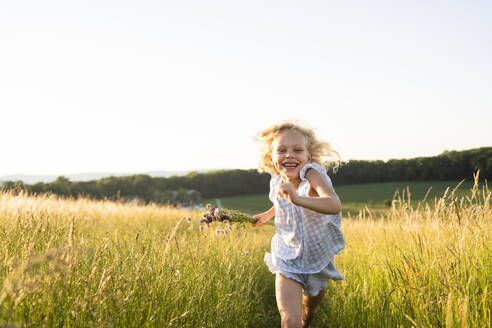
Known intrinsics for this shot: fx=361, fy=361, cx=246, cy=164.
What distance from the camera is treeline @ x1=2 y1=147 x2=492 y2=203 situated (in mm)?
30703

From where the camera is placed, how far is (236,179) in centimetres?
4550

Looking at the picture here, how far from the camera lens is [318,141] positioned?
3811 millimetres

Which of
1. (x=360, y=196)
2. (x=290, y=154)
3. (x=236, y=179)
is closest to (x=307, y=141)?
(x=290, y=154)

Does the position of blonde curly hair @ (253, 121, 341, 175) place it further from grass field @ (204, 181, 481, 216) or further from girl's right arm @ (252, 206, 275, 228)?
grass field @ (204, 181, 481, 216)

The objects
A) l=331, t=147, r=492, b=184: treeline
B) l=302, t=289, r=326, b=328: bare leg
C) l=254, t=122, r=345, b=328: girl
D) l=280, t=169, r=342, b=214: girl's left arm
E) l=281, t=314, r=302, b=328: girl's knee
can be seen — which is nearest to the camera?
l=280, t=169, r=342, b=214: girl's left arm

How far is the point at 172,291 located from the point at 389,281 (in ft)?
6.50

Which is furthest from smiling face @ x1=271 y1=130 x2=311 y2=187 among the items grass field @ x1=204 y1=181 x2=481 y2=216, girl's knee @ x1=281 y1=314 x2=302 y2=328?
grass field @ x1=204 y1=181 x2=481 y2=216

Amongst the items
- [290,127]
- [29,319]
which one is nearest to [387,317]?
[290,127]

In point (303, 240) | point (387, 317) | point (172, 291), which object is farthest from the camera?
point (303, 240)

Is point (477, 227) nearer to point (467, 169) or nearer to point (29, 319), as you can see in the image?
point (29, 319)

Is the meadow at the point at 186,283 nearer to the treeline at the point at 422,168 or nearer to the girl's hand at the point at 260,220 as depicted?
the girl's hand at the point at 260,220

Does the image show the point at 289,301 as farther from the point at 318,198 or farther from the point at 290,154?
the point at 290,154

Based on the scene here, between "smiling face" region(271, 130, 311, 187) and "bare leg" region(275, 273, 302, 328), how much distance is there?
95 cm

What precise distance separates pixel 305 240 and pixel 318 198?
649mm
